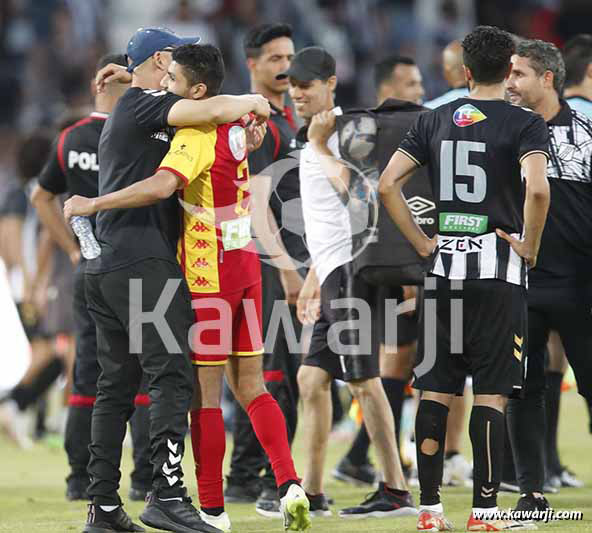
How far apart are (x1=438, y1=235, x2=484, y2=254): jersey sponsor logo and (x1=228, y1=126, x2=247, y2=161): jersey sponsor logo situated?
38.6 inches

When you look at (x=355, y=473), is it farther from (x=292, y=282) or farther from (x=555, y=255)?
(x=555, y=255)

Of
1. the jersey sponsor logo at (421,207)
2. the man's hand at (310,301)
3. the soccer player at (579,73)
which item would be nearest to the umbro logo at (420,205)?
the jersey sponsor logo at (421,207)

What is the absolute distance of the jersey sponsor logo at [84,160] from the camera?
757 centimetres

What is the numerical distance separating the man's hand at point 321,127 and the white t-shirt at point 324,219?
0.22 feet

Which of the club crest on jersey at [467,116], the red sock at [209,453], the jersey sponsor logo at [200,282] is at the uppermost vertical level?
the club crest on jersey at [467,116]

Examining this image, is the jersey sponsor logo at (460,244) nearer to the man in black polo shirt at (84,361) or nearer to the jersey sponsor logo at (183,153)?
the jersey sponsor logo at (183,153)

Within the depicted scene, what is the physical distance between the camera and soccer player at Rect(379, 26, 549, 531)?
18.9ft

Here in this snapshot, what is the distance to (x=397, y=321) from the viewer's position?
777 centimetres

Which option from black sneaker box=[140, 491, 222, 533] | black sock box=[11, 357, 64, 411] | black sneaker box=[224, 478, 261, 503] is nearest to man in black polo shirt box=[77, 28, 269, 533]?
black sneaker box=[140, 491, 222, 533]

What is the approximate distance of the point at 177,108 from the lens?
5.71 m

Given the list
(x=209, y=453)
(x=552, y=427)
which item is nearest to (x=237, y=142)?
(x=209, y=453)

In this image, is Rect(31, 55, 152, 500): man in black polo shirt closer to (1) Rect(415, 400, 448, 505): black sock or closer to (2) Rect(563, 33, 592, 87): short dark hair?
(1) Rect(415, 400, 448, 505): black sock

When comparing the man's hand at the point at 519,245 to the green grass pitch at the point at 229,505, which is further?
the green grass pitch at the point at 229,505

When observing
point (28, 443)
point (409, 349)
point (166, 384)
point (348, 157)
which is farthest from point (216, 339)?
point (28, 443)
